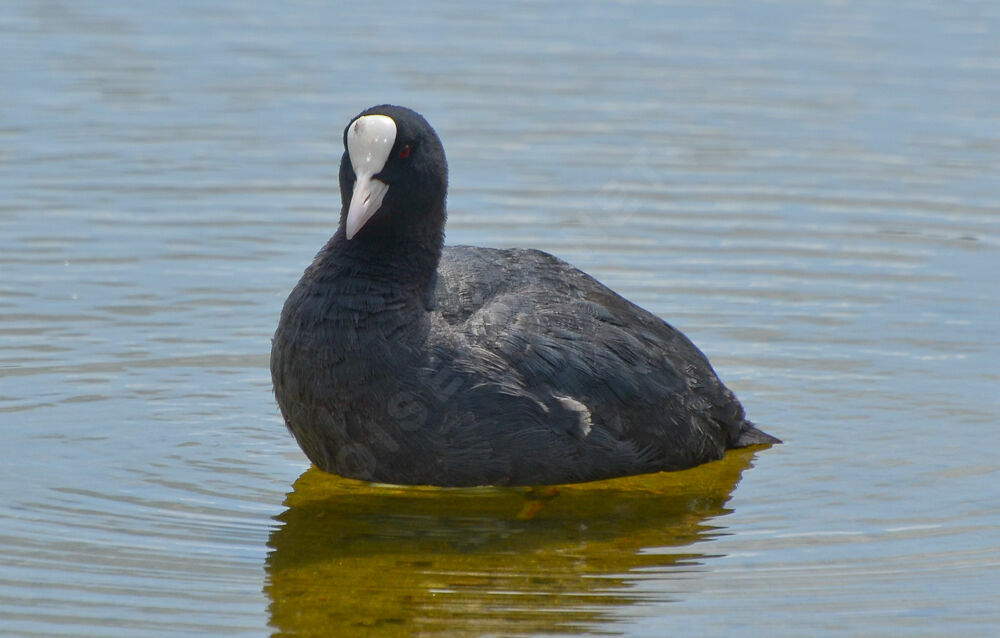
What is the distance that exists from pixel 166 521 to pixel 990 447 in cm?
306

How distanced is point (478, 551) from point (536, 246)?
11.6 feet

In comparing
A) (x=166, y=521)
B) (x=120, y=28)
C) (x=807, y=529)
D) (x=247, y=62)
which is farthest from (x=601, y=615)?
(x=120, y=28)

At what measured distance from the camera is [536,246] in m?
8.98

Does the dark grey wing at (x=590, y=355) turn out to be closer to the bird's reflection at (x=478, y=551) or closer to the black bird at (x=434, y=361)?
the black bird at (x=434, y=361)

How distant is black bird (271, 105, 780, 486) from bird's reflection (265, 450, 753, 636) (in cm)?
14

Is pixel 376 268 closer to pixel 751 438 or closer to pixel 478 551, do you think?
pixel 478 551

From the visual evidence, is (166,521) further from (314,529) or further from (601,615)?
(601,615)

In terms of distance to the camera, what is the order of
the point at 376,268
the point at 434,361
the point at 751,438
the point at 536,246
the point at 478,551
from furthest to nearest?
the point at 536,246 < the point at 751,438 < the point at 376,268 < the point at 434,361 < the point at 478,551

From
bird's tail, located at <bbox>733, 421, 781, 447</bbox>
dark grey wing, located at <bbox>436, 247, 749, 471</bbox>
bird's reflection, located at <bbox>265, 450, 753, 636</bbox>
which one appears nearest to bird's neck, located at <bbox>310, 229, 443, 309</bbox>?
dark grey wing, located at <bbox>436, 247, 749, 471</bbox>

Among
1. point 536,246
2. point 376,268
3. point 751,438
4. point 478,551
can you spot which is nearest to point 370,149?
point 376,268

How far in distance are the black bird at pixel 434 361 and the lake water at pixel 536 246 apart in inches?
8.7

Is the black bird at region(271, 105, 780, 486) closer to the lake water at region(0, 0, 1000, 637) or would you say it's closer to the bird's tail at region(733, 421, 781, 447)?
the lake water at region(0, 0, 1000, 637)

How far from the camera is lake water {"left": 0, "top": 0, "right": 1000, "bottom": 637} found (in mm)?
5305

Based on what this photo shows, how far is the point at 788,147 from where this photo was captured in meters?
10.8
